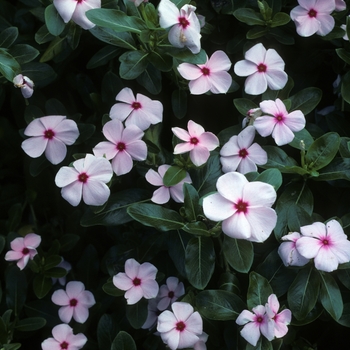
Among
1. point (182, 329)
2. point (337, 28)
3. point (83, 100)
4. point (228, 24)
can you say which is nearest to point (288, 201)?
point (182, 329)

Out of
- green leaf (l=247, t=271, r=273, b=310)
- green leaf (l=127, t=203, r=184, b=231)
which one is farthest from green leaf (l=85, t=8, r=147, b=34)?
green leaf (l=247, t=271, r=273, b=310)

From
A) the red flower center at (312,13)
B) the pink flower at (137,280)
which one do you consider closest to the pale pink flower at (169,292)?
the pink flower at (137,280)

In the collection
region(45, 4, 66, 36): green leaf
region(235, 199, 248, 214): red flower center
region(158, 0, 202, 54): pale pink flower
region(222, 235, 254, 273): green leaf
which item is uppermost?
region(158, 0, 202, 54): pale pink flower

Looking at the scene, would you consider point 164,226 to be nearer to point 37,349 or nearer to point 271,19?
point 271,19

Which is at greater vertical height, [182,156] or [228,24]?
[228,24]

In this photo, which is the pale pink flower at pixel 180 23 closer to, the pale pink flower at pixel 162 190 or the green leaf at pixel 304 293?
the pale pink flower at pixel 162 190

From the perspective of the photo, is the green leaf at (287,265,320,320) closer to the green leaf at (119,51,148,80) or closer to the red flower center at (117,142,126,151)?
the red flower center at (117,142,126,151)
